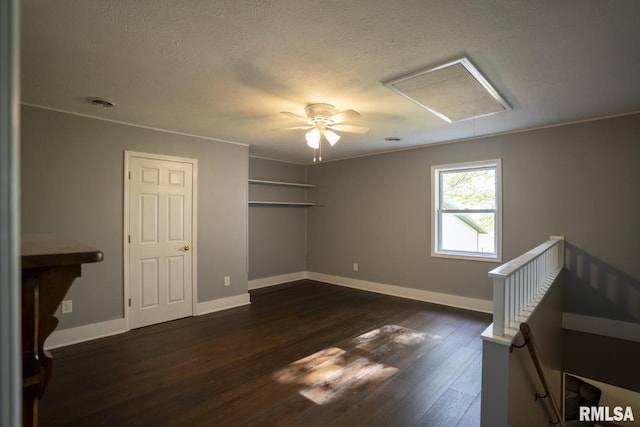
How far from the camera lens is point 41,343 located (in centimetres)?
76

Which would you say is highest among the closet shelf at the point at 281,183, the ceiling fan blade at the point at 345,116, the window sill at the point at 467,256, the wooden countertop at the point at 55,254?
the ceiling fan blade at the point at 345,116

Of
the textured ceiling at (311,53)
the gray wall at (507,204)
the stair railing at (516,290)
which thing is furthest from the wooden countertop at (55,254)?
the gray wall at (507,204)

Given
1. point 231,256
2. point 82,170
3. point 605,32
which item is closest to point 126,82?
point 82,170

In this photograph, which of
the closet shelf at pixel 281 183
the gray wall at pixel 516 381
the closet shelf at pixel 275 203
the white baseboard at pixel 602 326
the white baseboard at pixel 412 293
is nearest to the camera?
the gray wall at pixel 516 381

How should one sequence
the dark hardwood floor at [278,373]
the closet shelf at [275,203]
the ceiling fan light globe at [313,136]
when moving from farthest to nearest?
the closet shelf at [275,203] < the ceiling fan light globe at [313,136] < the dark hardwood floor at [278,373]

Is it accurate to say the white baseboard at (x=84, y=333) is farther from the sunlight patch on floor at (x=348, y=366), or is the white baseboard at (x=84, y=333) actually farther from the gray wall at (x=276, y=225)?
the gray wall at (x=276, y=225)

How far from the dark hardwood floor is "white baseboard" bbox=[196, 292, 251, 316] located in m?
0.21

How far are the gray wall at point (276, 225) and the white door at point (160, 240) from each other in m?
1.66

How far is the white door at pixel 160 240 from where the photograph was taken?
3.88 m

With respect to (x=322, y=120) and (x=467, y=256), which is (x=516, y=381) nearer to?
(x=322, y=120)

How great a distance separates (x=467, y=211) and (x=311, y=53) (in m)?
3.54

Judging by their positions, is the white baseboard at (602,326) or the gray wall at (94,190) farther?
the white baseboard at (602,326)

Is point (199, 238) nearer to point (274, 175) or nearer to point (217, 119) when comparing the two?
point (217, 119)

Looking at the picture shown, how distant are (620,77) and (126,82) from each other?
13.1ft
